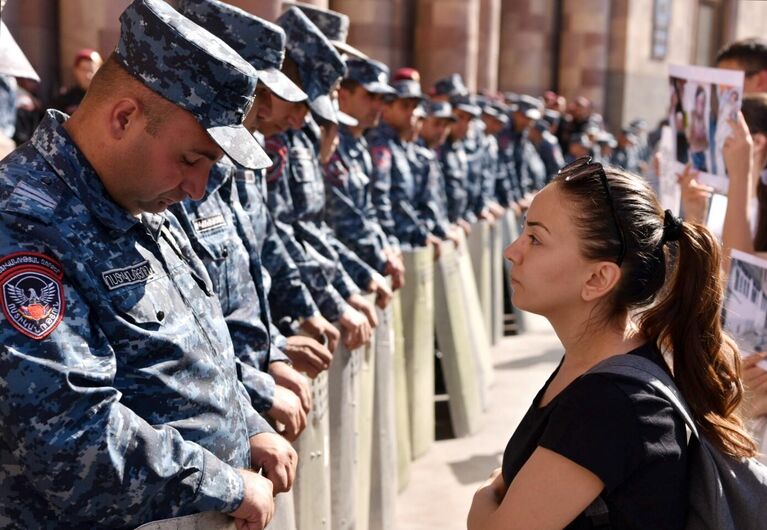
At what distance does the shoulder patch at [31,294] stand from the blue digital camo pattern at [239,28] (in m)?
1.54

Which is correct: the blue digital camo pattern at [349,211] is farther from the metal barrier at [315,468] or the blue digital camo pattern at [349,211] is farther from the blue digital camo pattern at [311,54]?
the metal barrier at [315,468]

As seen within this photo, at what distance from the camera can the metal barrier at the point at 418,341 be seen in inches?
230

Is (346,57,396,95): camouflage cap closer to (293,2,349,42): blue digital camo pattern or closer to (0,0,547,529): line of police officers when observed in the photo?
(293,2,349,42): blue digital camo pattern

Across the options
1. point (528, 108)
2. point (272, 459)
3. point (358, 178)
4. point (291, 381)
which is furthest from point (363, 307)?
point (528, 108)

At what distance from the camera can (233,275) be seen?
2930 mm

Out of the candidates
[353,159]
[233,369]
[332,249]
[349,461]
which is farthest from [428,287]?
[233,369]

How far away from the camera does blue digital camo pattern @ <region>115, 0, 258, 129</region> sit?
196 cm

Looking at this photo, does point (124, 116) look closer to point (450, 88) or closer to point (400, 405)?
point (400, 405)

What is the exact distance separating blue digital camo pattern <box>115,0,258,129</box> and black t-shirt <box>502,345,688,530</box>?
0.93 metres

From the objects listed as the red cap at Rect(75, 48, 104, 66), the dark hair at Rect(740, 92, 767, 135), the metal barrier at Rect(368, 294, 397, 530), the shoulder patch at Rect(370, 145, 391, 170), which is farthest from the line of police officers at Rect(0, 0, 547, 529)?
the shoulder patch at Rect(370, 145, 391, 170)

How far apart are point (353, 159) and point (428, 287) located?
1.01 m

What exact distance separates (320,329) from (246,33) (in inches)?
45.8

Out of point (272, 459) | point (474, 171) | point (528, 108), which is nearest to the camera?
point (272, 459)

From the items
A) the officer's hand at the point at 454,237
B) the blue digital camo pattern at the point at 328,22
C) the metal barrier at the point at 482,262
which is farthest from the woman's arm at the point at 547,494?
the metal barrier at the point at 482,262
